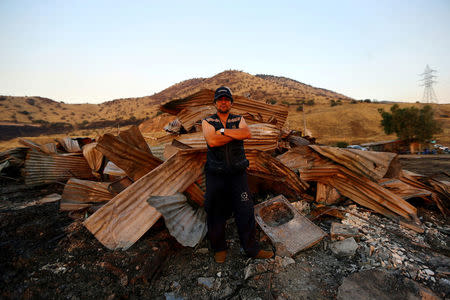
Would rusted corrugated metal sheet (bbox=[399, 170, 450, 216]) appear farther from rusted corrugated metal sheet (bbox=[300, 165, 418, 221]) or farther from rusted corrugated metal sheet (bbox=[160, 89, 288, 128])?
rusted corrugated metal sheet (bbox=[160, 89, 288, 128])

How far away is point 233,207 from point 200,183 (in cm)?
67

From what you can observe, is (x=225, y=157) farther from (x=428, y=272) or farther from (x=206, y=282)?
(x=428, y=272)

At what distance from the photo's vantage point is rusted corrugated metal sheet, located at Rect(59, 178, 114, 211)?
2836mm

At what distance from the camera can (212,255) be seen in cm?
224

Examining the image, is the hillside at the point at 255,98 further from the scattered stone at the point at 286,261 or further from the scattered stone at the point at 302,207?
the scattered stone at the point at 286,261

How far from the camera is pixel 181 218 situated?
224 cm

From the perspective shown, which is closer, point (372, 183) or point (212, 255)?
point (212, 255)

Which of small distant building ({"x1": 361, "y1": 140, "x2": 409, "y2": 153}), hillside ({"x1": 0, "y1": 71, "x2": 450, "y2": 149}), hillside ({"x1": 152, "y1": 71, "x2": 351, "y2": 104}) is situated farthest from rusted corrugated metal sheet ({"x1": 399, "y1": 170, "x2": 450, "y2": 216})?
hillside ({"x1": 152, "y1": 71, "x2": 351, "y2": 104})

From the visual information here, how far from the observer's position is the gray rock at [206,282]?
71.6 inches

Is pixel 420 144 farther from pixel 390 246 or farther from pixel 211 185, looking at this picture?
pixel 211 185

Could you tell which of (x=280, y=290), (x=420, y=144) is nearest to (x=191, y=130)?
(x=280, y=290)

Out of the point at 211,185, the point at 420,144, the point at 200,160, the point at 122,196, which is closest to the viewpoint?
the point at 211,185

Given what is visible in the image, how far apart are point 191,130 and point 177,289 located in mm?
2221

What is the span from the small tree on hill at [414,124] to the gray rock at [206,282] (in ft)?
77.4
